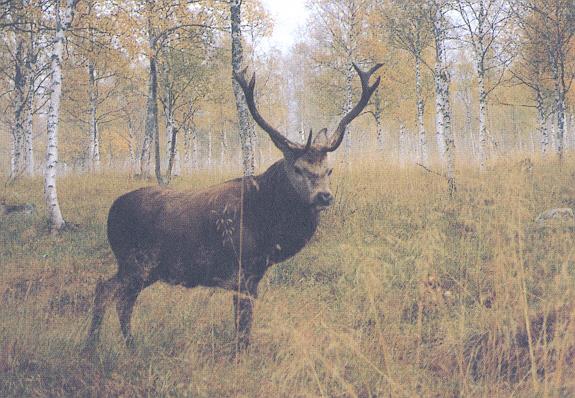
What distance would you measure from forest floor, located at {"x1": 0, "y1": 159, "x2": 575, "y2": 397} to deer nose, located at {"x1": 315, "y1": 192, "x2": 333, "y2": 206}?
23.9 inches

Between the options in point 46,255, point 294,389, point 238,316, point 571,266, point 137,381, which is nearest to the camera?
point 294,389

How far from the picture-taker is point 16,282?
5.80 m

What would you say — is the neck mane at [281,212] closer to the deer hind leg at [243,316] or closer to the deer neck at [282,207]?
the deer neck at [282,207]

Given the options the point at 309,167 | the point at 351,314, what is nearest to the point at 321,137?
the point at 309,167

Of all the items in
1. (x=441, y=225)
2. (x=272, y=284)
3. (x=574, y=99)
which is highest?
(x=574, y=99)

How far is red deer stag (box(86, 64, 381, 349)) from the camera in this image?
12.7 ft

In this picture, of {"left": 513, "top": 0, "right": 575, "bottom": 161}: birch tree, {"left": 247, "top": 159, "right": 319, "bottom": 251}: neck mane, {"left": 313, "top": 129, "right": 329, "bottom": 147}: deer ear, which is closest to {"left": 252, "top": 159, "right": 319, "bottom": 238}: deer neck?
{"left": 247, "top": 159, "right": 319, "bottom": 251}: neck mane

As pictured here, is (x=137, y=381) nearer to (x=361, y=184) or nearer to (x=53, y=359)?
(x=53, y=359)

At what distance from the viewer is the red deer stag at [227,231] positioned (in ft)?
12.7

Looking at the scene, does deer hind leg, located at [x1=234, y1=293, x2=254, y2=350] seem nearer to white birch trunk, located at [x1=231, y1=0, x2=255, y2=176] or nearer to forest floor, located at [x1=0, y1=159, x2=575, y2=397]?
forest floor, located at [x1=0, y1=159, x2=575, y2=397]

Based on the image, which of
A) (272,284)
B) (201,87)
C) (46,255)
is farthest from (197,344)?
(201,87)

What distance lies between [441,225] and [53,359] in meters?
5.50

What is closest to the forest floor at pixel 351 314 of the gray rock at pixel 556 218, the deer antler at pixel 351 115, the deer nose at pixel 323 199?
the gray rock at pixel 556 218

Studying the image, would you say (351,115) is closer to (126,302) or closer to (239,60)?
(126,302)
